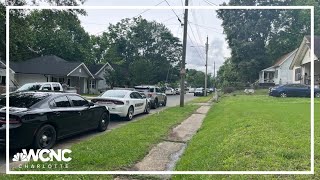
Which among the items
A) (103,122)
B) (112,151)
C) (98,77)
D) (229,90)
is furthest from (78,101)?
(229,90)

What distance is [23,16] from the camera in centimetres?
662

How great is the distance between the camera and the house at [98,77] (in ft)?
22.5

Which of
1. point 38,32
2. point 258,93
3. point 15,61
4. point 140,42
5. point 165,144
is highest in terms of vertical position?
point 38,32

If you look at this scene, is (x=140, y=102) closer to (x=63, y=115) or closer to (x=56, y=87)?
(x=56, y=87)

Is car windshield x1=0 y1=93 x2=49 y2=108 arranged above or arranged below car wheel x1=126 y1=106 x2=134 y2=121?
above

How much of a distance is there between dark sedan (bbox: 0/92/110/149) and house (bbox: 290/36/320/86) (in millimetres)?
4575

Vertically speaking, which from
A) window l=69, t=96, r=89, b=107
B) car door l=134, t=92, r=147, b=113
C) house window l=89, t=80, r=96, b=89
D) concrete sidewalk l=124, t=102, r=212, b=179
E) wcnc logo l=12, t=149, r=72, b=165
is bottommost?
concrete sidewalk l=124, t=102, r=212, b=179

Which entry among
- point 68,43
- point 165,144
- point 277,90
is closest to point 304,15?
point 277,90

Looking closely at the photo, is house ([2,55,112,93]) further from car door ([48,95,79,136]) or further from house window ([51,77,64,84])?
car door ([48,95,79,136])

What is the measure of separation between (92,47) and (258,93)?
137 inches

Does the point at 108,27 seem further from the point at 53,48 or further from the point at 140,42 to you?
the point at 53,48

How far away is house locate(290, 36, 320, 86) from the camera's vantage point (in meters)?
4.73

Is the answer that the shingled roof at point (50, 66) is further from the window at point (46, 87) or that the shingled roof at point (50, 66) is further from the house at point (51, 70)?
the window at point (46, 87)

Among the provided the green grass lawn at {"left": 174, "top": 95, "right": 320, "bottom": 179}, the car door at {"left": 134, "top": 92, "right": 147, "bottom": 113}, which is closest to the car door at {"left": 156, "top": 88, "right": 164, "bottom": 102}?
the car door at {"left": 134, "top": 92, "right": 147, "bottom": 113}
